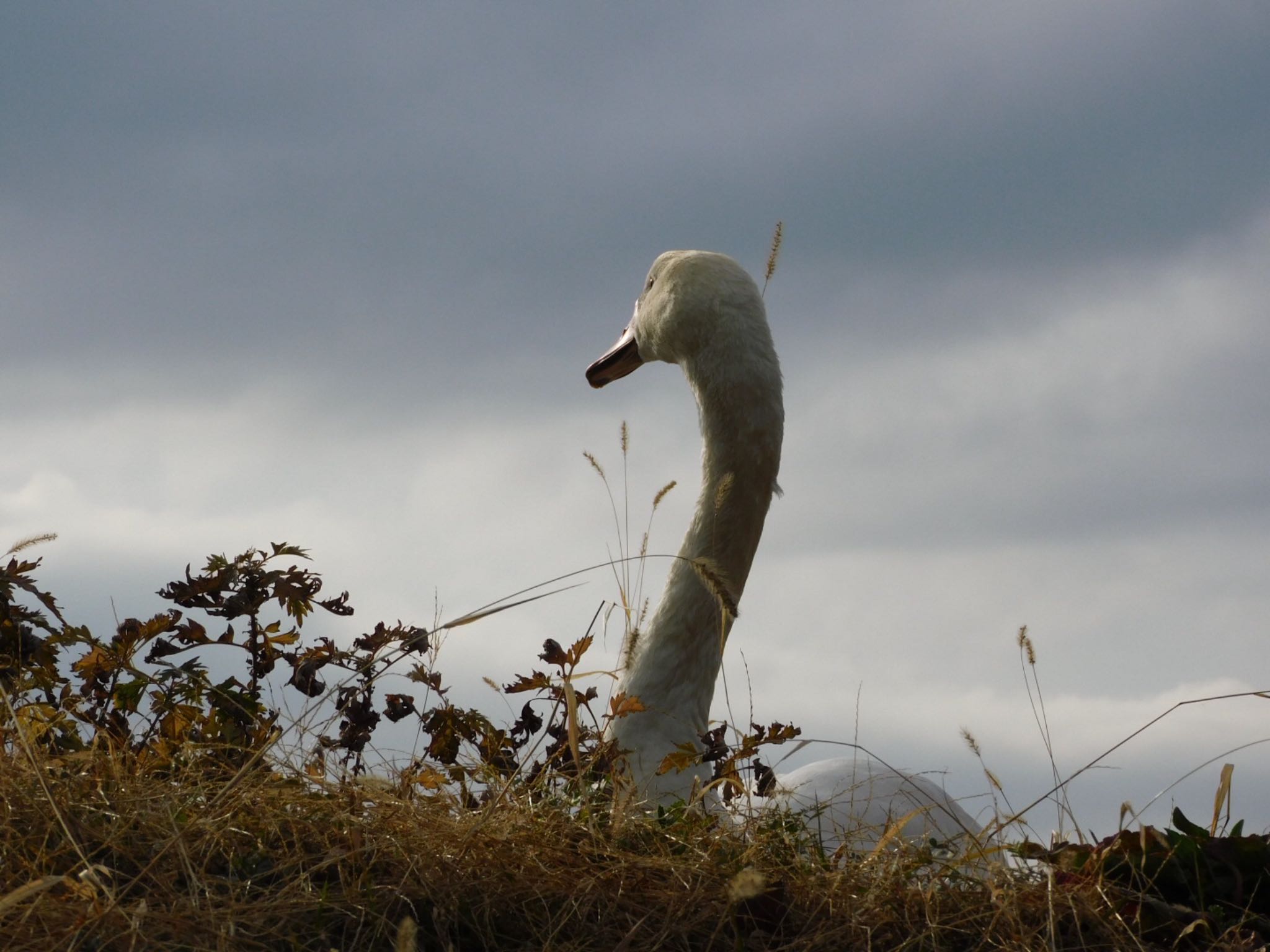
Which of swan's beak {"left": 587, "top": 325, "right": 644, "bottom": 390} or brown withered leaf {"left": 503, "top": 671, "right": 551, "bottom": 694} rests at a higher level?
swan's beak {"left": 587, "top": 325, "right": 644, "bottom": 390}

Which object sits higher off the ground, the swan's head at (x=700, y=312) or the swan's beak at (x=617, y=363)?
the swan's beak at (x=617, y=363)

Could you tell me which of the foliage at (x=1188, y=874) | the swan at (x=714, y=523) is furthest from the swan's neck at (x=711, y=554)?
the foliage at (x=1188, y=874)

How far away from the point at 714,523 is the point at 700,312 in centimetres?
89

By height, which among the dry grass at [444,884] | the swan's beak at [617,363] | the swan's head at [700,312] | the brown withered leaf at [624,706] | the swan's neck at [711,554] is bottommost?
the dry grass at [444,884]

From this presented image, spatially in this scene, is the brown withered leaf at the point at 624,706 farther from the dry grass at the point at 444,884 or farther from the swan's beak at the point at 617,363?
the swan's beak at the point at 617,363

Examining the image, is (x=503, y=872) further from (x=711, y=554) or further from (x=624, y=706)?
(x=711, y=554)

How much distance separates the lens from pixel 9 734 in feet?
13.9

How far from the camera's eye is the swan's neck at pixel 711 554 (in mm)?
5031

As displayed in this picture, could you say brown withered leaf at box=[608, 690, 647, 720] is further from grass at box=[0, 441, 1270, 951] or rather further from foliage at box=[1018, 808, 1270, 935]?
foliage at box=[1018, 808, 1270, 935]

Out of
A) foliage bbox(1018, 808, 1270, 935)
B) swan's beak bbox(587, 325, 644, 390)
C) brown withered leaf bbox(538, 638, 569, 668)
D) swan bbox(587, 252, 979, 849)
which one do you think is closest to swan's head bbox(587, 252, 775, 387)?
swan bbox(587, 252, 979, 849)

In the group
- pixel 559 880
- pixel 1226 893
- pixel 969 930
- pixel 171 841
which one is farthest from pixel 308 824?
pixel 1226 893

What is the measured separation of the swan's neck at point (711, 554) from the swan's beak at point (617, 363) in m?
1.02

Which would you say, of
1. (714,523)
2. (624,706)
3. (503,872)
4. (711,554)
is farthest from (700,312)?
(503,872)

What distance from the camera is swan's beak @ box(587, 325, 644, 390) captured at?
20.7 feet
